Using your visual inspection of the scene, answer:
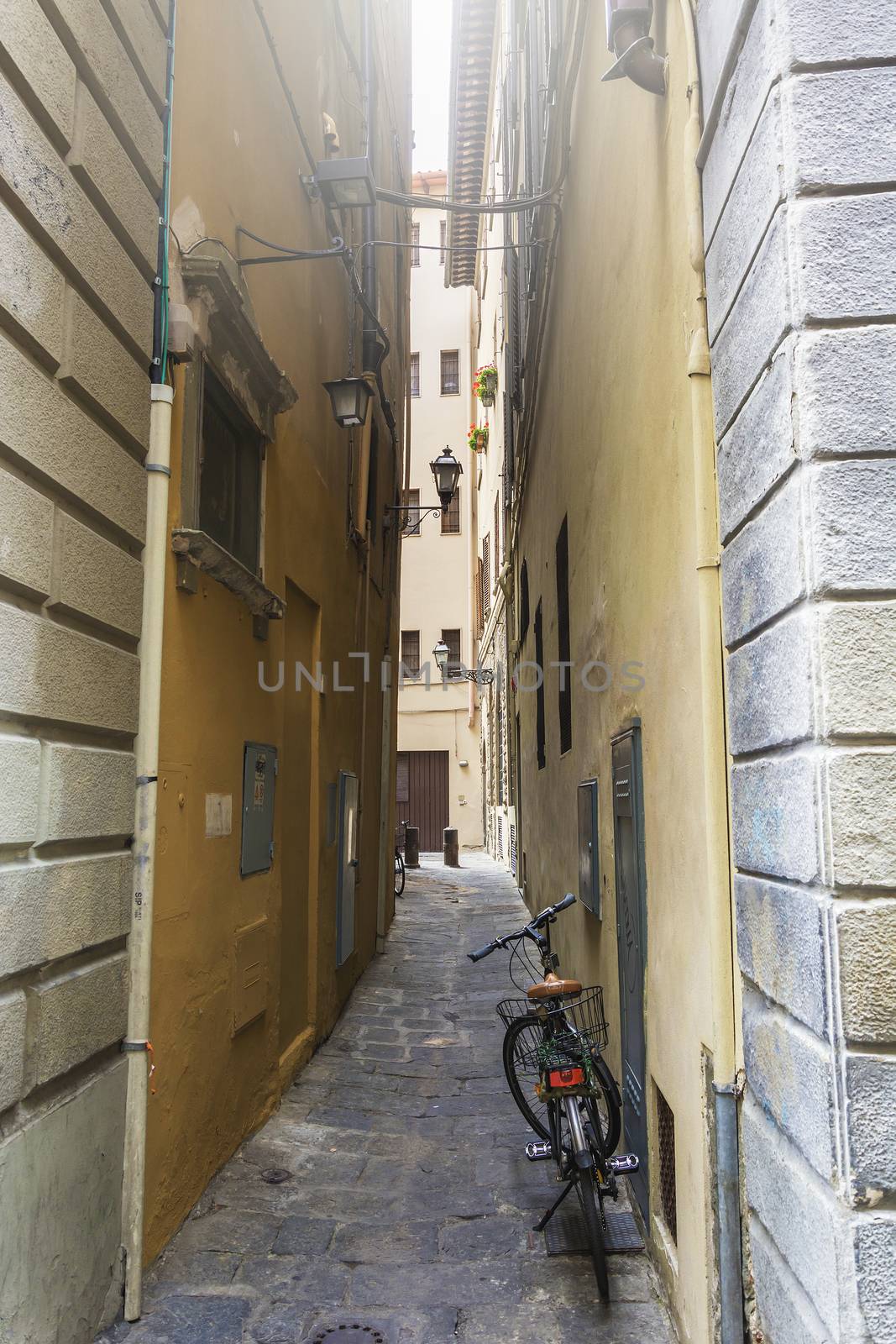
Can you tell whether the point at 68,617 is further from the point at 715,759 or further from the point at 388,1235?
the point at 388,1235

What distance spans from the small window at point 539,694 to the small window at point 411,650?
16.1 metres

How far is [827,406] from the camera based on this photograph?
2092 mm

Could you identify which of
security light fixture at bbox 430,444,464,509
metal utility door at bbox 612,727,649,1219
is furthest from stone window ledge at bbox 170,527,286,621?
security light fixture at bbox 430,444,464,509

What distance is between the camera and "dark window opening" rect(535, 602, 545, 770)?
9.94 metres

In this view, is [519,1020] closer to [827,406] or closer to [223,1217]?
[223,1217]

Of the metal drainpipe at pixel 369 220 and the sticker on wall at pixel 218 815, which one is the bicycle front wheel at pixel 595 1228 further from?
the metal drainpipe at pixel 369 220

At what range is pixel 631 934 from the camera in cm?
422

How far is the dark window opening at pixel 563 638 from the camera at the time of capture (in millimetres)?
7078

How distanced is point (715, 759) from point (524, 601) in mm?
10276

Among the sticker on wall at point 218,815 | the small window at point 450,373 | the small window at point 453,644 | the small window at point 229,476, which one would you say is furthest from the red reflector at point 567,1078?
the small window at point 450,373

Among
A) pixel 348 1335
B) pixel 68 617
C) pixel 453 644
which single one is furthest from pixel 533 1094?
pixel 453 644

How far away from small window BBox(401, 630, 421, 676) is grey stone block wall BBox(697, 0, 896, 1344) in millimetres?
24564

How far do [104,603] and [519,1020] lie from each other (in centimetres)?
258

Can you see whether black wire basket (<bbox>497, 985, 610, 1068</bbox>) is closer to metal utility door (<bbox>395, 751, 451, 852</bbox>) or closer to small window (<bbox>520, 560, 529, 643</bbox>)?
small window (<bbox>520, 560, 529, 643</bbox>)
